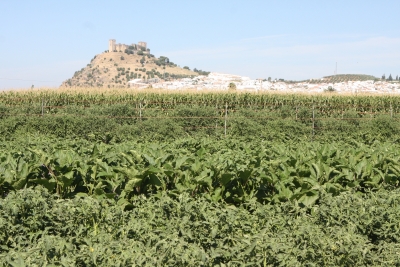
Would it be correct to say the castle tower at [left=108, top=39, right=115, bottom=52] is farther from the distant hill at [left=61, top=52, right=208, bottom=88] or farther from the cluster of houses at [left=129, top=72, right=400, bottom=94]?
the cluster of houses at [left=129, top=72, right=400, bottom=94]

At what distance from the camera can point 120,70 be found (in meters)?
151

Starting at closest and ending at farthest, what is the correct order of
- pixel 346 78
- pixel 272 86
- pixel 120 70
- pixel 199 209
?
pixel 199 209 → pixel 272 86 → pixel 346 78 → pixel 120 70

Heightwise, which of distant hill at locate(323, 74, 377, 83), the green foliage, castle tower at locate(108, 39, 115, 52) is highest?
castle tower at locate(108, 39, 115, 52)

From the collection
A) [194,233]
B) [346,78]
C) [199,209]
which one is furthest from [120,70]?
[194,233]

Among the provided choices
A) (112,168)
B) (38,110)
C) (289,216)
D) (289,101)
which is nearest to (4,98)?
(38,110)

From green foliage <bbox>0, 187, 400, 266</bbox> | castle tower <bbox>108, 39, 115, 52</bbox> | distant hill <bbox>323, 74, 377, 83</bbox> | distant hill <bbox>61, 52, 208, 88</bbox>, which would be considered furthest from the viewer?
castle tower <bbox>108, 39, 115, 52</bbox>

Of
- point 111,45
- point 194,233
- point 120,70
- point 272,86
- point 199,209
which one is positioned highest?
point 111,45

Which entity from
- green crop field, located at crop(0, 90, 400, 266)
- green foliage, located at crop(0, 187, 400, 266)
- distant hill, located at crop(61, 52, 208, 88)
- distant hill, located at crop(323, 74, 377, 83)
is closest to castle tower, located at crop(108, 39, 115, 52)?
distant hill, located at crop(61, 52, 208, 88)

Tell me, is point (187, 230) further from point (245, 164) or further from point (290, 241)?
point (245, 164)

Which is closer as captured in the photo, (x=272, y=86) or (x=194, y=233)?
(x=194, y=233)

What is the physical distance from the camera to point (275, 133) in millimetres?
20438

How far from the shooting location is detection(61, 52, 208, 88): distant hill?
144250mm

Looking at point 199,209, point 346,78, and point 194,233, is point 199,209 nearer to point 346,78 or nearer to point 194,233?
point 194,233

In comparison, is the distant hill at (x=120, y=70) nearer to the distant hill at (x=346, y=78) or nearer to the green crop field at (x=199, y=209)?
the distant hill at (x=346, y=78)
